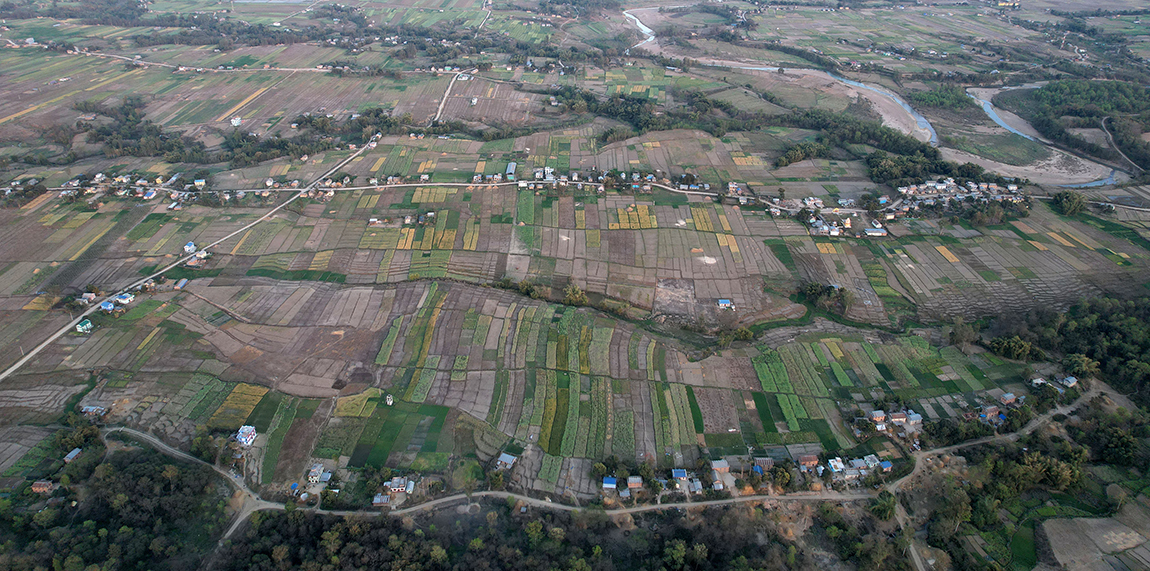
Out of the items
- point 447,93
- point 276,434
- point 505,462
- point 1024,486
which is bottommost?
point 1024,486

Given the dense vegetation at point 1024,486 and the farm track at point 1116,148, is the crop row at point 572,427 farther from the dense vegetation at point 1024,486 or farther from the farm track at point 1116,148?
the farm track at point 1116,148

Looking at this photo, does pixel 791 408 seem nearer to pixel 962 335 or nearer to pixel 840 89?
pixel 962 335

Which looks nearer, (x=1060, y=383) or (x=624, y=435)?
(x=624, y=435)

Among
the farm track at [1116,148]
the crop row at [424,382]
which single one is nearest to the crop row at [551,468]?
the crop row at [424,382]

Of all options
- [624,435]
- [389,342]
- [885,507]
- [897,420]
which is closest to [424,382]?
[389,342]

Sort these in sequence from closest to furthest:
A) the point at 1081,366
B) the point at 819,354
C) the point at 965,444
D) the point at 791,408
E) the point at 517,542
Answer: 1. the point at 517,542
2. the point at 965,444
3. the point at 791,408
4. the point at 1081,366
5. the point at 819,354

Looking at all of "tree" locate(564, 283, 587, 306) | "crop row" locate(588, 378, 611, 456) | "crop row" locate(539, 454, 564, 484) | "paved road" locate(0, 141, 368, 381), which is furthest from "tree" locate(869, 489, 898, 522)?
"paved road" locate(0, 141, 368, 381)
